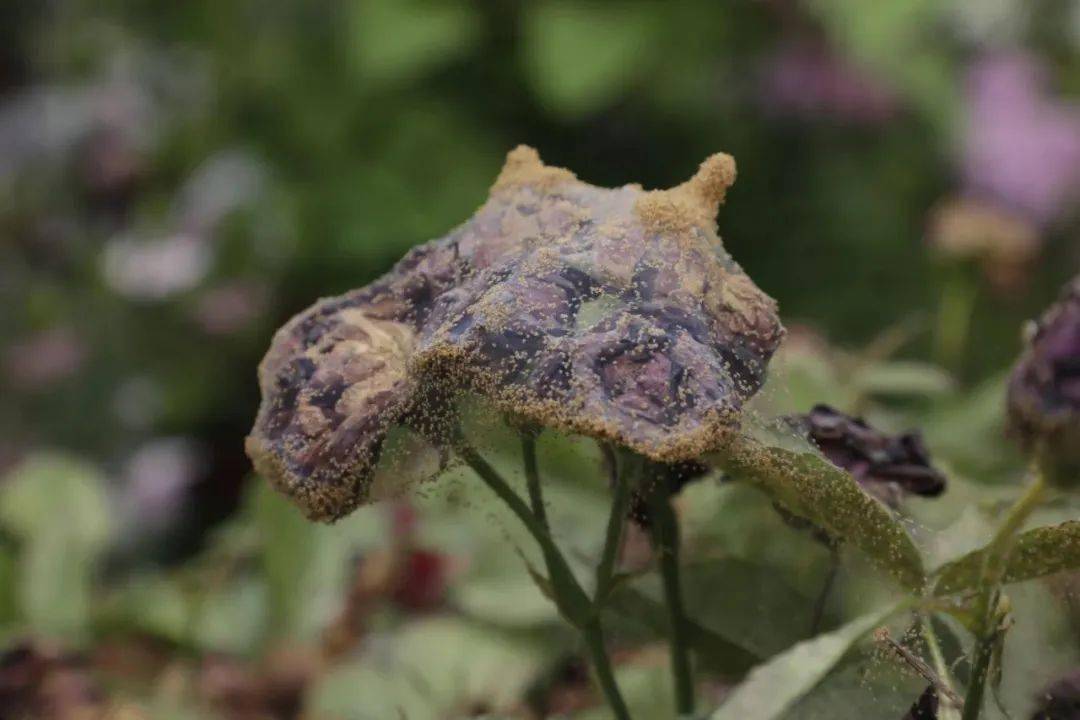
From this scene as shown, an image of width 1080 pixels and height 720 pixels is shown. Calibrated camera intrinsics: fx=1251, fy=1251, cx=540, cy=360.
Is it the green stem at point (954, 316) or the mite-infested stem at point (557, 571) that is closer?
the mite-infested stem at point (557, 571)

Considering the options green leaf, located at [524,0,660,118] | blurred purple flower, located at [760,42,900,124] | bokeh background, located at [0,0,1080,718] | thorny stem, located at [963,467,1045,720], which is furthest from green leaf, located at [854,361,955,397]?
blurred purple flower, located at [760,42,900,124]

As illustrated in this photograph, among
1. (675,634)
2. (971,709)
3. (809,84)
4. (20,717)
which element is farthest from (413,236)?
(971,709)

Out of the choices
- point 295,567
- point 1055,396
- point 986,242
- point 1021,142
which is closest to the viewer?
point 1055,396

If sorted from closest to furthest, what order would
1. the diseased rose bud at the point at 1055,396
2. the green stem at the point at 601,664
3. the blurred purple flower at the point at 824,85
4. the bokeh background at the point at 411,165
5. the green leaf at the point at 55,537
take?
the diseased rose bud at the point at 1055,396, the green stem at the point at 601,664, the green leaf at the point at 55,537, the bokeh background at the point at 411,165, the blurred purple flower at the point at 824,85

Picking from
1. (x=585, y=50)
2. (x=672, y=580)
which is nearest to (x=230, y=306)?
(x=585, y=50)

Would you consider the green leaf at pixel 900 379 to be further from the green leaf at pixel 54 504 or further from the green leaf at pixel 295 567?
the green leaf at pixel 54 504

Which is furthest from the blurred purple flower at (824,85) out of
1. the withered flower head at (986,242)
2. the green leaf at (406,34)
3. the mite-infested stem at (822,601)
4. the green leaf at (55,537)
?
the mite-infested stem at (822,601)

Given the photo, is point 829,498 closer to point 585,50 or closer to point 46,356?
point 585,50

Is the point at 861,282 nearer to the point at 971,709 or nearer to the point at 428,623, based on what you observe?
the point at 428,623
